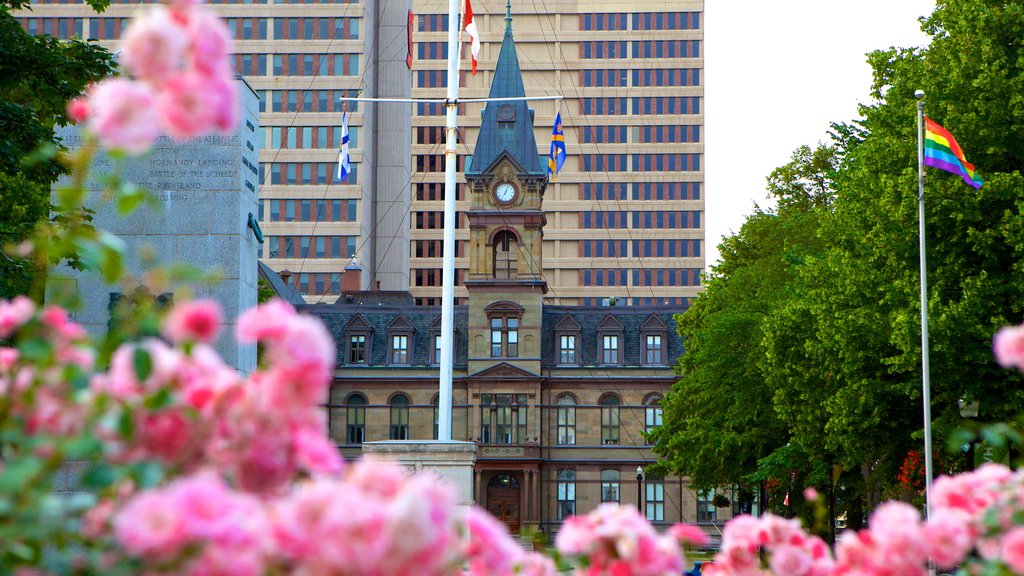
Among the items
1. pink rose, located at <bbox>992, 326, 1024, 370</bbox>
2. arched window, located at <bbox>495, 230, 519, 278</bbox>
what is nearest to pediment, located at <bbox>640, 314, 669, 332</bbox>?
arched window, located at <bbox>495, 230, 519, 278</bbox>

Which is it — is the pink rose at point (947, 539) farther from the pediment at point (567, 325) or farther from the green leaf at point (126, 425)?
the pediment at point (567, 325)

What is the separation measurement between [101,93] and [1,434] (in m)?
1.10

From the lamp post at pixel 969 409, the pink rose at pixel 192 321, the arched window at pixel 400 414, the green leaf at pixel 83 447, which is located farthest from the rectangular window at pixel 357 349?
the green leaf at pixel 83 447

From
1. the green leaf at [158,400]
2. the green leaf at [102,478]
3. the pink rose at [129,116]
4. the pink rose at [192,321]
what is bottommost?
the green leaf at [102,478]

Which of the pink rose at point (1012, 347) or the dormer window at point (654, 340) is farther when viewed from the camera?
the dormer window at point (654, 340)

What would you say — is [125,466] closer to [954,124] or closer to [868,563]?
[868,563]

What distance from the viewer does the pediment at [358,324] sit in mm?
80887

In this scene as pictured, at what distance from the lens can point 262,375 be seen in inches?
177

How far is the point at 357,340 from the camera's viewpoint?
266 feet

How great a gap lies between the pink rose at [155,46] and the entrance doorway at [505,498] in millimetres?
73704

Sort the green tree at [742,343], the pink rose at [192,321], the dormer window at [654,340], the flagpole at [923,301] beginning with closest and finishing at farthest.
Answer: the pink rose at [192,321]
the flagpole at [923,301]
the green tree at [742,343]
the dormer window at [654,340]

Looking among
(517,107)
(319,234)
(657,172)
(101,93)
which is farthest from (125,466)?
(657,172)

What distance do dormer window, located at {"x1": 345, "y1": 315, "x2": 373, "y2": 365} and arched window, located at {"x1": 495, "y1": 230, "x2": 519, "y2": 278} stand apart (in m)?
8.48

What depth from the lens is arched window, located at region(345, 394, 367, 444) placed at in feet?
262
